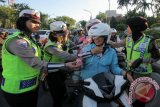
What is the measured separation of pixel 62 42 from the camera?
5406 mm

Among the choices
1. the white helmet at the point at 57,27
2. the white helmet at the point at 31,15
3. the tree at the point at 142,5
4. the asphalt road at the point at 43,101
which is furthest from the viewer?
the tree at the point at 142,5

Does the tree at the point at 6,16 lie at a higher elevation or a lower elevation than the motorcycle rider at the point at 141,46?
lower

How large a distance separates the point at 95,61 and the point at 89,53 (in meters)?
0.12

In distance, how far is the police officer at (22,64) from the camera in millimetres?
3400

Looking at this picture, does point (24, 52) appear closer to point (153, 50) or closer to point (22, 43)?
point (22, 43)

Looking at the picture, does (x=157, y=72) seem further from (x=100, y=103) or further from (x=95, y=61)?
(x=100, y=103)

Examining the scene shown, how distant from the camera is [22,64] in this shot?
11.3 ft

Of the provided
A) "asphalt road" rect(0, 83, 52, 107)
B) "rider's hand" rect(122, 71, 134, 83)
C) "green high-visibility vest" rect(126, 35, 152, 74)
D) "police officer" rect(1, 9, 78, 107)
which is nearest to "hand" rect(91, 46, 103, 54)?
"police officer" rect(1, 9, 78, 107)

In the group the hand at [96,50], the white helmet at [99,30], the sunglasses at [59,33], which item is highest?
the white helmet at [99,30]

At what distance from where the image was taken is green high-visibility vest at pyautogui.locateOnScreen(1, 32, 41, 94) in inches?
134

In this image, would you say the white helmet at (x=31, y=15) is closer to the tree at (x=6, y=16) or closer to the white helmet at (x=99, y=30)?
the white helmet at (x=99, y=30)

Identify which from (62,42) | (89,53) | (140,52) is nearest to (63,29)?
(62,42)

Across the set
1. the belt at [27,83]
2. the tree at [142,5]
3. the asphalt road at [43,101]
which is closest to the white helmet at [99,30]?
the belt at [27,83]

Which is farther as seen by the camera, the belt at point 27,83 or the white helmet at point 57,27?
the white helmet at point 57,27
